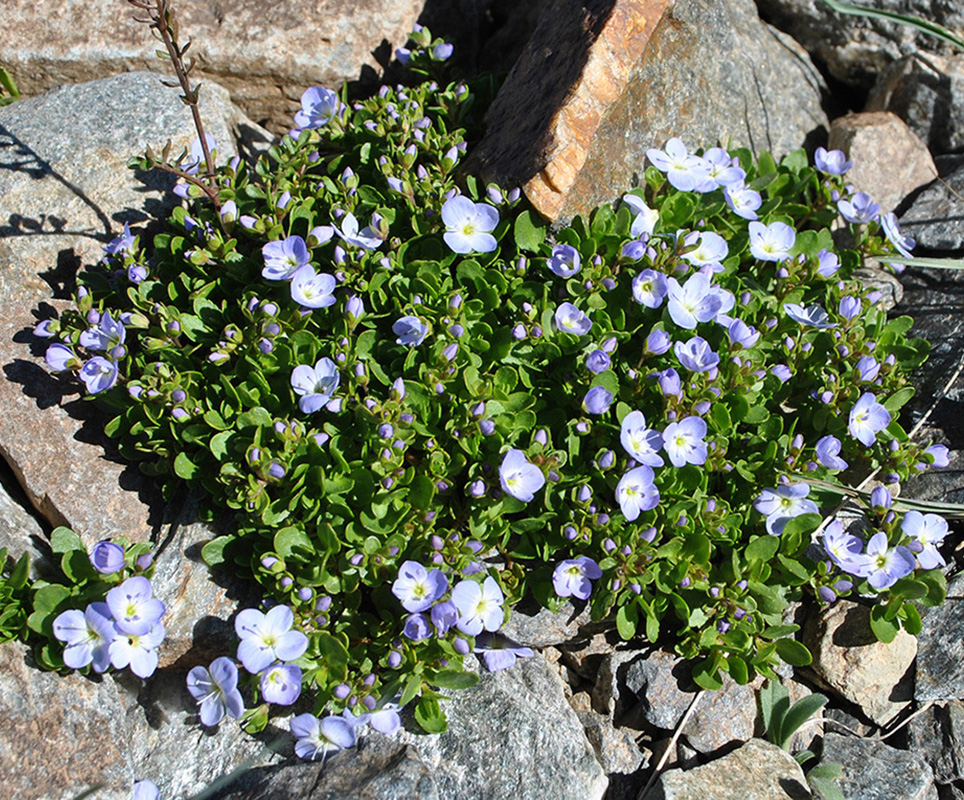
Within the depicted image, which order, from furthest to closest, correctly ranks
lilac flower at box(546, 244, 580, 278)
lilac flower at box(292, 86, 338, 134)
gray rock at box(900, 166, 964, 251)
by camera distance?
gray rock at box(900, 166, 964, 251)
lilac flower at box(292, 86, 338, 134)
lilac flower at box(546, 244, 580, 278)

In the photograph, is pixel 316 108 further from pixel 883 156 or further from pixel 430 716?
pixel 883 156

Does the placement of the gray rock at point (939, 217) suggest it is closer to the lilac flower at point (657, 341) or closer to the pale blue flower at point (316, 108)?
the lilac flower at point (657, 341)

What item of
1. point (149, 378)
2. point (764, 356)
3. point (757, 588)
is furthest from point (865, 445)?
point (149, 378)

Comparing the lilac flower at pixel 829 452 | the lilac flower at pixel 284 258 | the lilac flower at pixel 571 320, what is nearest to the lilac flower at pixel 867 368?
the lilac flower at pixel 829 452

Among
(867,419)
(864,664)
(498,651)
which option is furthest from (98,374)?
(864,664)

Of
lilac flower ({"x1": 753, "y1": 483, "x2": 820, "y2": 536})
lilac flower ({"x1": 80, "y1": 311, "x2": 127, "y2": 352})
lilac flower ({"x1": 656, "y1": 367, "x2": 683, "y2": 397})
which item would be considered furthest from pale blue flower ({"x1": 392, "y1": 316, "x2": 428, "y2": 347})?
lilac flower ({"x1": 753, "y1": 483, "x2": 820, "y2": 536})

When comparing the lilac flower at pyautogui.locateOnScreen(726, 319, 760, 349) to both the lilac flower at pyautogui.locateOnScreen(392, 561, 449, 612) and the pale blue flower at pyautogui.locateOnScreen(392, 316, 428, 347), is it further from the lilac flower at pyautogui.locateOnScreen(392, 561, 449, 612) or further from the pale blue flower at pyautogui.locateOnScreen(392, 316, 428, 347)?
the lilac flower at pyautogui.locateOnScreen(392, 561, 449, 612)
